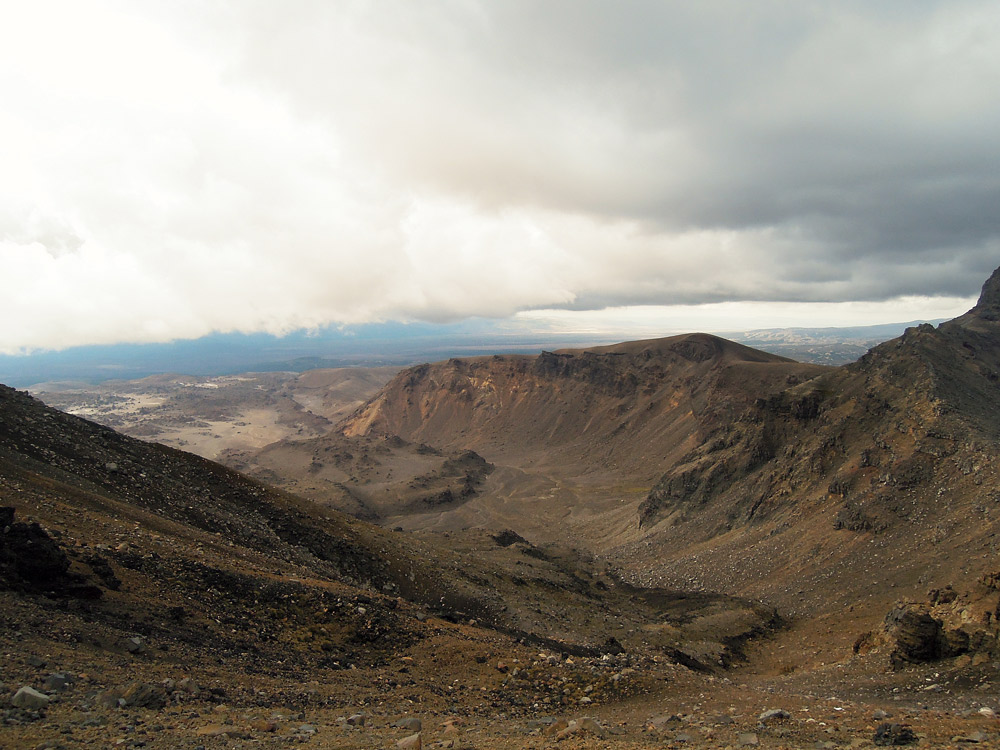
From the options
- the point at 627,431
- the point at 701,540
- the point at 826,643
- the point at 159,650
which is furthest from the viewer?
the point at 627,431

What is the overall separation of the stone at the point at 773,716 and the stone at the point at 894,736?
2383 millimetres

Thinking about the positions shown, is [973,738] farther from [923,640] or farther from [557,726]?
[923,640]

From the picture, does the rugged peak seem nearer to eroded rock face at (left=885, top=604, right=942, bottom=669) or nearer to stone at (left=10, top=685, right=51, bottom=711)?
→ eroded rock face at (left=885, top=604, right=942, bottom=669)

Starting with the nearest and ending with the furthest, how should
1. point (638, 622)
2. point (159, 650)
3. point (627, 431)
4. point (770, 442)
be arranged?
point (159, 650) < point (638, 622) < point (770, 442) < point (627, 431)

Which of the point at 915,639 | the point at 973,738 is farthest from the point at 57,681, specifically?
the point at 915,639

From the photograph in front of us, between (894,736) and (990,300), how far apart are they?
11308 centimetres

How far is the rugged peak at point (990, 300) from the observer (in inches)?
3324

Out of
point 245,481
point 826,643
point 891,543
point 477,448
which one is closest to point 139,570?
point 245,481

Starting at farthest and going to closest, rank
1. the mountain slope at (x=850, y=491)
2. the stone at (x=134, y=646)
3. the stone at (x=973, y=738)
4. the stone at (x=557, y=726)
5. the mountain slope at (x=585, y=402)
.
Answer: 1. the mountain slope at (x=585, y=402)
2. the mountain slope at (x=850, y=491)
3. the stone at (x=557, y=726)
4. the stone at (x=134, y=646)
5. the stone at (x=973, y=738)

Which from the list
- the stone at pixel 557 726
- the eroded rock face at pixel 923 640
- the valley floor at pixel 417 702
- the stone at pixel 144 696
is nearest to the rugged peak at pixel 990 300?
the eroded rock face at pixel 923 640

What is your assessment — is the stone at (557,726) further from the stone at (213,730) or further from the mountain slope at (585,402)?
the mountain slope at (585,402)

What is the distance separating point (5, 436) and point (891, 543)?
171 ft

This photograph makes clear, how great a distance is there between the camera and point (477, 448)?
13012 centimetres

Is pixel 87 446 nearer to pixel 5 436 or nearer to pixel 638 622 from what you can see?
pixel 5 436
